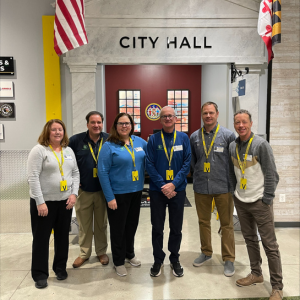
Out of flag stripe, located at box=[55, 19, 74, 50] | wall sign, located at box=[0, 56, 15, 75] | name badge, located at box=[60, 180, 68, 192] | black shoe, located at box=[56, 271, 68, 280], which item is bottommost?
black shoe, located at box=[56, 271, 68, 280]

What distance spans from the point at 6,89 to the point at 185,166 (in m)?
2.90

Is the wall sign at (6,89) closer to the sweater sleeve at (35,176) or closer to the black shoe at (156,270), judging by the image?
the sweater sleeve at (35,176)

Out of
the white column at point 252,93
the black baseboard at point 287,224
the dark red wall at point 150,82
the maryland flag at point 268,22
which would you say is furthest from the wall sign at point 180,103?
the maryland flag at point 268,22

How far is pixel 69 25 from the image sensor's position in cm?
354

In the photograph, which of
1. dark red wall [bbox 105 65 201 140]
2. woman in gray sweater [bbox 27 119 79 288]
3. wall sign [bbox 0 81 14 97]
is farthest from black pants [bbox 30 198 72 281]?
dark red wall [bbox 105 65 201 140]

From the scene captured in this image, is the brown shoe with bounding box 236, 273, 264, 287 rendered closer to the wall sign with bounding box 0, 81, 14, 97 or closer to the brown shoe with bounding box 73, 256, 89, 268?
the brown shoe with bounding box 73, 256, 89, 268

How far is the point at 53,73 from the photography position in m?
4.20

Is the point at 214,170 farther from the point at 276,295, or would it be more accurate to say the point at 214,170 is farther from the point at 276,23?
the point at 276,23

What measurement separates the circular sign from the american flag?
14.9 feet

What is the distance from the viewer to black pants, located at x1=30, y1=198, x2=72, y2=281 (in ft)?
Answer: 8.87

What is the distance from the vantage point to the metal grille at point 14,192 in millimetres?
4066

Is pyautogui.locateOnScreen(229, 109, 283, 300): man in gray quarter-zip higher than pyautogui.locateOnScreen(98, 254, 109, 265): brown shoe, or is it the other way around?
pyautogui.locateOnScreen(229, 109, 283, 300): man in gray quarter-zip

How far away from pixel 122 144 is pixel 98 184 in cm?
56

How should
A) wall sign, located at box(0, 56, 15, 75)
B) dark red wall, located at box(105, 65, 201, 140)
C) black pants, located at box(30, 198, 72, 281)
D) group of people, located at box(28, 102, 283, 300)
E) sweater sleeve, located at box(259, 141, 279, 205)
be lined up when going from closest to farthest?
sweater sleeve, located at box(259, 141, 279, 205) < group of people, located at box(28, 102, 283, 300) < black pants, located at box(30, 198, 72, 281) < wall sign, located at box(0, 56, 15, 75) < dark red wall, located at box(105, 65, 201, 140)
